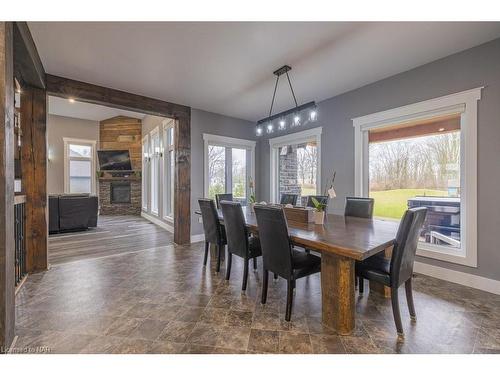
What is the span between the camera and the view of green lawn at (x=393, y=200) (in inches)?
127

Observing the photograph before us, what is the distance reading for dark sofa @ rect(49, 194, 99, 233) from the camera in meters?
5.01

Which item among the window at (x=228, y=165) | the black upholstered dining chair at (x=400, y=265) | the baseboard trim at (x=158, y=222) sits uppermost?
the window at (x=228, y=165)

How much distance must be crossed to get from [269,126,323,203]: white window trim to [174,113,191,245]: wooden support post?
199cm

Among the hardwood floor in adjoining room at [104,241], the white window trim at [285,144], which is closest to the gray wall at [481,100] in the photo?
the white window trim at [285,144]

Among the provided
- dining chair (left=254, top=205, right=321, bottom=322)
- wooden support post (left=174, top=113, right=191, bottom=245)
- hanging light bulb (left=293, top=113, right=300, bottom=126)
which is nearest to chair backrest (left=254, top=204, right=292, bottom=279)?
dining chair (left=254, top=205, right=321, bottom=322)

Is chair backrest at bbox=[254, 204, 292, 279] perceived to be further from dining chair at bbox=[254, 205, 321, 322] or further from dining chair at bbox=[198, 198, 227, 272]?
dining chair at bbox=[198, 198, 227, 272]

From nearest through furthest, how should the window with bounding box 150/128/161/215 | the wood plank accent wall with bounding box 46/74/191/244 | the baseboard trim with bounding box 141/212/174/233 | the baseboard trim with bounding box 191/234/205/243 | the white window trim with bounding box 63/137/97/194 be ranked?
1. the wood plank accent wall with bounding box 46/74/191/244
2. the baseboard trim with bounding box 191/234/205/243
3. the baseboard trim with bounding box 141/212/174/233
4. the window with bounding box 150/128/161/215
5. the white window trim with bounding box 63/137/97/194

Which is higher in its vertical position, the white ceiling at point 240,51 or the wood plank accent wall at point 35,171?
the white ceiling at point 240,51

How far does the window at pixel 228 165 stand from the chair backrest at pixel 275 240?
2.90 meters

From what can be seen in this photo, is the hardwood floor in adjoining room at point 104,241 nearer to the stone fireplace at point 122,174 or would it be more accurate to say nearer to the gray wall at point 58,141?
the stone fireplace at point 122,174

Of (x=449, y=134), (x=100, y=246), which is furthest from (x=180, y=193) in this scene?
(x=449, y=134)

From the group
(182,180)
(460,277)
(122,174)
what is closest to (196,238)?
(182,180)

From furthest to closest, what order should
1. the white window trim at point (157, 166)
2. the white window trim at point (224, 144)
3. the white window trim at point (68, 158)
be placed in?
the white window trim at point (68, 158)
the white window trim at point (157, 166)
the white window trim at point (224, 144)
